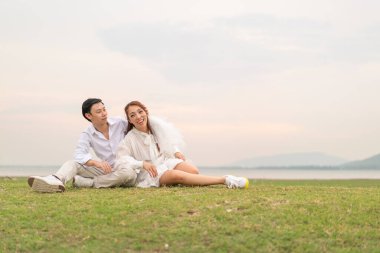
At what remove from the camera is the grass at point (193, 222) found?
8.06m

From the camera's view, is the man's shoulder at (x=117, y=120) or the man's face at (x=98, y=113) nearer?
the man's face at (x=98, y=113)

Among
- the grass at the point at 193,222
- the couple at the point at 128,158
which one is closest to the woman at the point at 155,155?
the couple at the point at 128,158

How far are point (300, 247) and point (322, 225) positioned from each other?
2.98ft

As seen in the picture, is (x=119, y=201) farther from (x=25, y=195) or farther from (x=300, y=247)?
(x=300, y=247)

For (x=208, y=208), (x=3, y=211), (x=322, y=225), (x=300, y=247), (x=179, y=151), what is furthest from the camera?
(x=179, y=151)

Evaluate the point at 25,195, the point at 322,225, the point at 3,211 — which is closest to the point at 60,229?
the point at 3,211

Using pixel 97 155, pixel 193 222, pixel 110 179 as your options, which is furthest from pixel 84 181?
pixel 193 222

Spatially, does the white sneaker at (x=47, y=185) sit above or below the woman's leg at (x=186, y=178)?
below

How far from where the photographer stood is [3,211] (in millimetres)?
10016

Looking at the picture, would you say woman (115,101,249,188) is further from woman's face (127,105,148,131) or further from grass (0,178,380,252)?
grass (0,178,380,252)

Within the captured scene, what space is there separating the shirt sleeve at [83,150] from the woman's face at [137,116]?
45.1 inches

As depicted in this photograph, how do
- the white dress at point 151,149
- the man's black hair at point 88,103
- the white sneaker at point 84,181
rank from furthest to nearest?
the white sneaker at point 84,181, the man's black hair at point 88,103, the white dress at point 151,149

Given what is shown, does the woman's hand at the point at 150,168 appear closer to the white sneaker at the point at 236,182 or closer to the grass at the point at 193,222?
the grass at the point at 193,222

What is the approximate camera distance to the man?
39.0 ft
